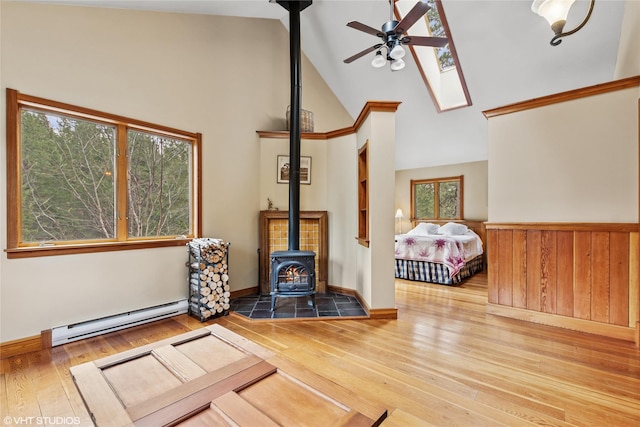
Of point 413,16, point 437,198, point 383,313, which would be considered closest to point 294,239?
point 383,313

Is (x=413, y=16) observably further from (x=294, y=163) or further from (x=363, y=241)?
(x=363, y=241)

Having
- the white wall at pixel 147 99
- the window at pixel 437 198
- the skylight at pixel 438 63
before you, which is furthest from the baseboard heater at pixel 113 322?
the window at pixel 437 198

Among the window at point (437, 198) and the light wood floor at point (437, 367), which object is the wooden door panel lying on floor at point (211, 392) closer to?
the light wood floor at point (437, 367)

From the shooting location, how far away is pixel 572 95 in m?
2.79

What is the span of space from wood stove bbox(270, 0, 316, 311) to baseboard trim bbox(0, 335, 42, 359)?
2.01 m

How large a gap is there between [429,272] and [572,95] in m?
2.95

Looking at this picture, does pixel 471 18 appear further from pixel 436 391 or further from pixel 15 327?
pixel 15 327

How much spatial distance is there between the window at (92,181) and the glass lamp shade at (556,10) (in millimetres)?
3441

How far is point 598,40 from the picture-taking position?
347 centimetres

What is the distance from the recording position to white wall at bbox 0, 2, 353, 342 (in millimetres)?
2307

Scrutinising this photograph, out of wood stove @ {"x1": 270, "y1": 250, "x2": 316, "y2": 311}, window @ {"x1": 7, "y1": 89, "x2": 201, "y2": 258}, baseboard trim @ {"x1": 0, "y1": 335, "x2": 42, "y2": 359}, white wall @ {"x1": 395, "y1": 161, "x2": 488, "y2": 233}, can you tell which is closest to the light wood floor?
baseboard trim @ {"x1": 0, "y1": 335, "x2": 42, "y2": 359}

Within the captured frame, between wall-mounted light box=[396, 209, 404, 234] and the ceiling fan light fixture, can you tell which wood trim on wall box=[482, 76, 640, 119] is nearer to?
the ceiling fan light fixture

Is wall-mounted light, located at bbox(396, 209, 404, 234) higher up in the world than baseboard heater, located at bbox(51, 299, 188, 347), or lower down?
higher up

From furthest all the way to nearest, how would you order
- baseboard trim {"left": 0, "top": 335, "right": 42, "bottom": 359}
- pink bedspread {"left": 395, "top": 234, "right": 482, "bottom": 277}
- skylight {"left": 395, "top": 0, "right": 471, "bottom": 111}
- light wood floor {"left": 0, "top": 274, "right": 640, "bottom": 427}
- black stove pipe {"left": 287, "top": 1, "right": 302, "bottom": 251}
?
1. pink bedspread {"left": 395, "top": 234, "right": 482, "bottom": 277}
2. skylight {"left": 395, "top": 0, "right": 471, "bottom": 111}
3. black stove pipe {"left": 287, "top": 1, "right": 302, "bottom": 251}
4. baseboard trim {"left": 0, "top": 335, "right": 42, "bottom": 359}
5. light wood floor {"left": 0, "top": 274, "right": 640, "bottom": 427}
